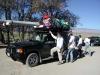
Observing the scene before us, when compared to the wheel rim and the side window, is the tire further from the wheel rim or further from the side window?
the side window

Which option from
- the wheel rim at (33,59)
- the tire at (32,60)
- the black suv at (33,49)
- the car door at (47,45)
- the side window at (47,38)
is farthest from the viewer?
the side window at (47,38)

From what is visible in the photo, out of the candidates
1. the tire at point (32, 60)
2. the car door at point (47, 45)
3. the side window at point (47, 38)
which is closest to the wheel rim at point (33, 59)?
the tire at point (32, 60)

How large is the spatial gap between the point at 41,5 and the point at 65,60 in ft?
58.9

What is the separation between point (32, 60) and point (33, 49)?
0.62 metres

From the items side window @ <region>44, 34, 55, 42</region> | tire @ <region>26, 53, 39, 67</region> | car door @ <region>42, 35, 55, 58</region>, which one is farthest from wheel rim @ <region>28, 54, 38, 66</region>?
side window @ <region>44, 34, 55, 42</region>

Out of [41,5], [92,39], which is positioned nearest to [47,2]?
[41,5]

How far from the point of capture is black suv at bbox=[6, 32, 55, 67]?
11289 mm

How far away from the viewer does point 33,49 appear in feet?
38.3

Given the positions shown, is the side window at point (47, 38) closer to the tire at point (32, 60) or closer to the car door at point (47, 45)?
the car door at point (47, 45)

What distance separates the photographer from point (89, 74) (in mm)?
10047

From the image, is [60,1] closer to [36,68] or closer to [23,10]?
[23,10]

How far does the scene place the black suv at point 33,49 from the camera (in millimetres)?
11289

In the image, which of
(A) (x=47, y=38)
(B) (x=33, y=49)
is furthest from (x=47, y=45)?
(B) (x=33, y=49)

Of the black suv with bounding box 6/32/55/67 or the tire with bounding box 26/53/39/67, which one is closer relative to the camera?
the black suv with bounding box 6/32/55/67
